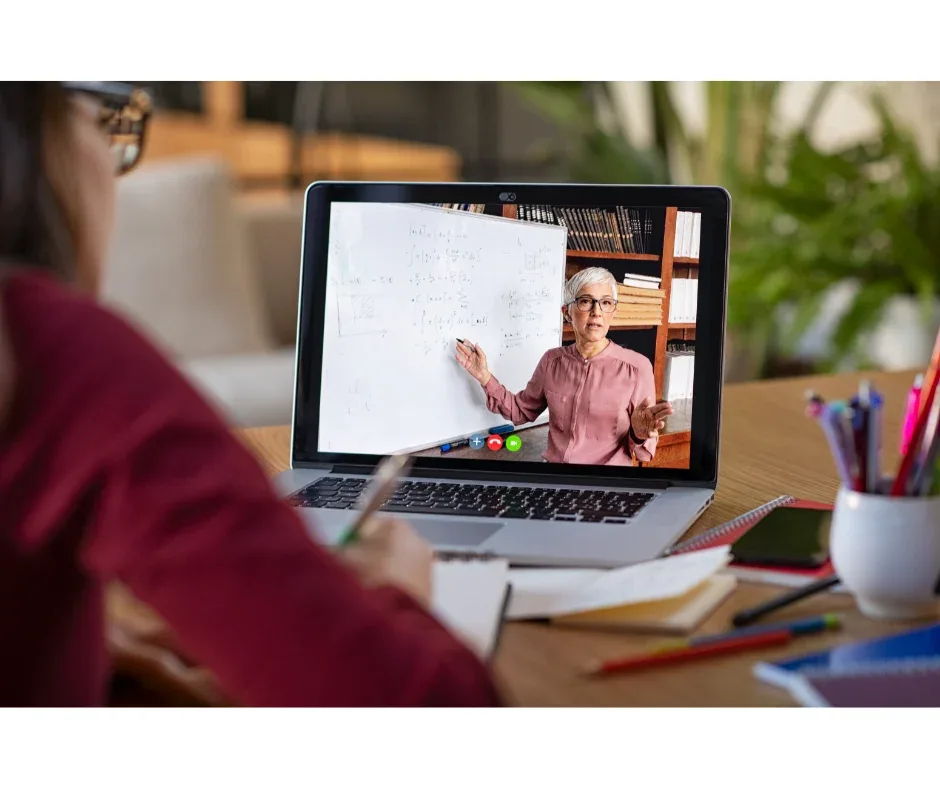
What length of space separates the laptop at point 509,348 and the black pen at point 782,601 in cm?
18

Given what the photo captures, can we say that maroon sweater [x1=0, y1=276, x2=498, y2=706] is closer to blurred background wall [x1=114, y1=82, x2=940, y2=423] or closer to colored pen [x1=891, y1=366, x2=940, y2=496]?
→ colored pen [x1=891, y1=366, x2=940, y2=496]

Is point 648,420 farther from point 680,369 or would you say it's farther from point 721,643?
point 721,643

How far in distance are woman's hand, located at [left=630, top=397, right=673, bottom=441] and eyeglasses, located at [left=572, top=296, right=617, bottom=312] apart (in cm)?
9

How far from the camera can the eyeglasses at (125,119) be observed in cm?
67

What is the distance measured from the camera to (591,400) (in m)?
0.95

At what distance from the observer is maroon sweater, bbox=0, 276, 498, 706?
0.44 metres

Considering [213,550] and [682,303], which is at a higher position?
[682,303]

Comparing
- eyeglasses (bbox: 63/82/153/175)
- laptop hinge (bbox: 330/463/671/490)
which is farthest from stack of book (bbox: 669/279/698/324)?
eyeglasses (bbox: 63/82/153/175)

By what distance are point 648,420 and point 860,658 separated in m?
0.37

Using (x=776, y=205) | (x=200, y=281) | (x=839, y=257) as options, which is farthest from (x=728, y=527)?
(x=200, y=281)

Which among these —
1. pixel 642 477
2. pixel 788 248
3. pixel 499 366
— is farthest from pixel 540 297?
pixel 788 248

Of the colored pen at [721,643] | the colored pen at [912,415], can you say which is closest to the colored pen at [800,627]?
the colored pen at [721,643]

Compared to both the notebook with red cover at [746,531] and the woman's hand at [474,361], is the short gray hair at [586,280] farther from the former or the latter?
the notebook with red cover at [746,531]

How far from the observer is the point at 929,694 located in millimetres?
568
